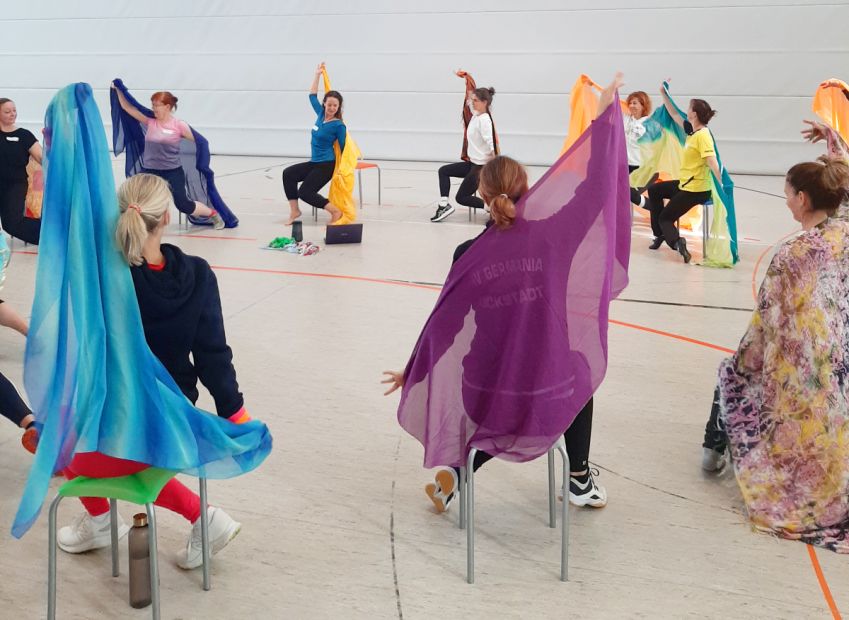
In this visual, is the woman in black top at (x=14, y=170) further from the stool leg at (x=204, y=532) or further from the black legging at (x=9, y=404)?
the stool leg at (x=204, y=532)

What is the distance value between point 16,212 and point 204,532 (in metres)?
4.52

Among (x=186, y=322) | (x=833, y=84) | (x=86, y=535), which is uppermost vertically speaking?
(x=833, y=84)

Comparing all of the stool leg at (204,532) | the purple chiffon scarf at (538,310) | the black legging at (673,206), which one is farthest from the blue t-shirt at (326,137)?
the stool leg at (204,532)

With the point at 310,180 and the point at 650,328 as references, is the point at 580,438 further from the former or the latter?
the point at 310,180

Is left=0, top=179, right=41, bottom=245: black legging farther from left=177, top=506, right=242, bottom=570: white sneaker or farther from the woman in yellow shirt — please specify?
the woman in yellow shirt

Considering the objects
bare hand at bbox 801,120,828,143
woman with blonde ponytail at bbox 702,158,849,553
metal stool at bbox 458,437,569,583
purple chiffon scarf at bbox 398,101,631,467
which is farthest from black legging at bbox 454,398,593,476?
bare hand at bbox 801,120,828,143

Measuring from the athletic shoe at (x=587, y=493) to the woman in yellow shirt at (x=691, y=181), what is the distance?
13.6ft

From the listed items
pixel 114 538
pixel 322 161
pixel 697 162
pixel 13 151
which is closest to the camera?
pixel 114 538

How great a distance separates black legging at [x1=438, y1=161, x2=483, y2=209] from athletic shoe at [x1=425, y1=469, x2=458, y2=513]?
548 cm

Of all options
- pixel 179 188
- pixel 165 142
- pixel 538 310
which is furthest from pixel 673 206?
pixel 538 310

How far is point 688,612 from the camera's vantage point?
259 centimetres

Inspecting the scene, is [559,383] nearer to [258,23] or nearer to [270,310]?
[270,310]

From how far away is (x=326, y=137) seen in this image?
835cm

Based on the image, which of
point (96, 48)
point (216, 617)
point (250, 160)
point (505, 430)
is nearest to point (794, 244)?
point (505, 430)
